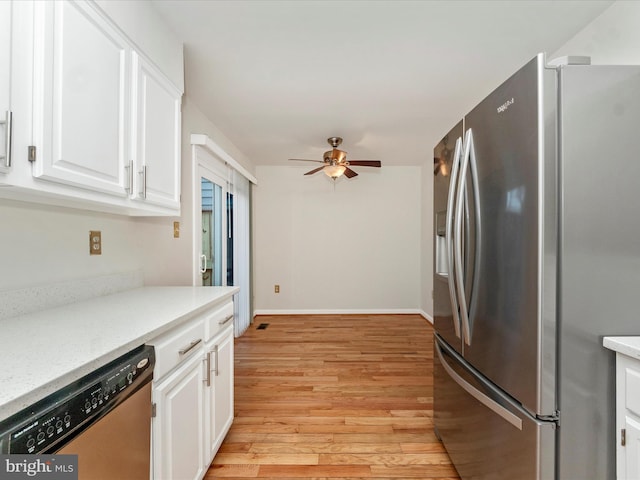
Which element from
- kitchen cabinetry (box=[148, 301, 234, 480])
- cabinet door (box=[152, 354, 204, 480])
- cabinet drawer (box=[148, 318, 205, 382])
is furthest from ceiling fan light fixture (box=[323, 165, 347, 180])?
cabinet door (box=[152, 354, 204, 480])

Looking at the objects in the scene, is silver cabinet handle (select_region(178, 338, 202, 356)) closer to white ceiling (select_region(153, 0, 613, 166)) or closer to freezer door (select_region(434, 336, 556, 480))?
freezer door (select_region(434, 336, 556, 480))

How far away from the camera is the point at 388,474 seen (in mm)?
1626

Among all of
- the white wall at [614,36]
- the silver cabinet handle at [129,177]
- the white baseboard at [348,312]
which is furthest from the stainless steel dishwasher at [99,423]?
the white baseboard at [348,312]

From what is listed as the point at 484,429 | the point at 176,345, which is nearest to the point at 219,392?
the point at 176,345

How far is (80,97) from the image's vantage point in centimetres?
111

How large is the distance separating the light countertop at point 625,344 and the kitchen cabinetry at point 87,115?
1.88m

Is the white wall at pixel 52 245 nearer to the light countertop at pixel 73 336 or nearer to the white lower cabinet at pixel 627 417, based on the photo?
the light countertop at pixel 73 336

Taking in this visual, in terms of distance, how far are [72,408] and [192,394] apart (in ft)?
2.34

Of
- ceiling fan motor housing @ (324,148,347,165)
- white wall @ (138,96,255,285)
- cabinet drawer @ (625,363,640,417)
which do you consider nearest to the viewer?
cabinet drawer @ (625,363,640,417)

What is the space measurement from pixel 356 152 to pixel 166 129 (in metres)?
2.85

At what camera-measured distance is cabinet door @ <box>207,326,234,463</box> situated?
1.58 metres

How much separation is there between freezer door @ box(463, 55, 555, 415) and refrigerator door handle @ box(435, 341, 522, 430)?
8 centimetres

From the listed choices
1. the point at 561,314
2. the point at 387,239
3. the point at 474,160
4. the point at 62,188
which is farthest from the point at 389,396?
the point at 387,239

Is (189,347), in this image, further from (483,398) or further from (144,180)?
(483,398)
